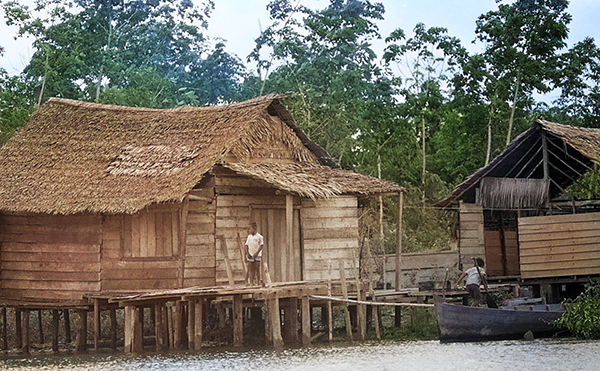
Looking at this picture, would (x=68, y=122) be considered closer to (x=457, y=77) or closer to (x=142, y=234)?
(x=142, y=234)

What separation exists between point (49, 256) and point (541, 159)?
1272 cm

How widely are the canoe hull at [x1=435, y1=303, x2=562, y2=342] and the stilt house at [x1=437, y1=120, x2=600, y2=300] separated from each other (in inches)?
108

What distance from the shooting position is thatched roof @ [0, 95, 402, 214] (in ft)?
72.4

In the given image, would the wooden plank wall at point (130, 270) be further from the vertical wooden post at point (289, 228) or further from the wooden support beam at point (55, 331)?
the vertical wooden post at point (289, 228)

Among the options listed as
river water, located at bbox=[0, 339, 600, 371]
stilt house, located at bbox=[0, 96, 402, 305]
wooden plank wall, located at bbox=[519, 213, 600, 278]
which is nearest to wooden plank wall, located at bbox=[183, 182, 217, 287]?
stilt house, located at bbox=[0, 96, 402, 305]

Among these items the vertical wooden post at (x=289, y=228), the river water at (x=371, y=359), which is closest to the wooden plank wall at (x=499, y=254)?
the river water at (x=371, y=359)

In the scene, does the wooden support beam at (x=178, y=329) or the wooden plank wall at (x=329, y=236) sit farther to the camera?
the wooden plank wall at (x=329, y=236)

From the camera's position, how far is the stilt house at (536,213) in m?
24.4

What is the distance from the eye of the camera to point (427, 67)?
139 feet

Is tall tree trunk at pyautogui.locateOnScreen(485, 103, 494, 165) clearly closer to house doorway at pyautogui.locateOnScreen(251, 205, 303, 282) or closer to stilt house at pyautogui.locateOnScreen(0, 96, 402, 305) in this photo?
stilt house at pyautogui.locateOnScreen(0, 96, 402, 305)

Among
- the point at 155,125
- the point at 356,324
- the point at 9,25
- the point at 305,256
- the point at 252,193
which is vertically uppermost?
the point at 9,25

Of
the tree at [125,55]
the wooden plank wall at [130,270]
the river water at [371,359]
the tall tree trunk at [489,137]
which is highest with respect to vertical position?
the tree at [125,55]

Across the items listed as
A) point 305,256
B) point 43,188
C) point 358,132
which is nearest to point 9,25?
point 358,132

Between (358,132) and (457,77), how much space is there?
4.46 m
